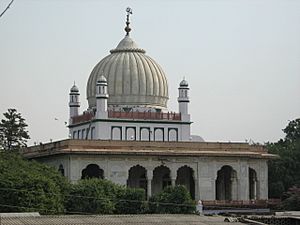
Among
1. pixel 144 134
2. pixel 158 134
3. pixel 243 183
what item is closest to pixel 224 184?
pixel 243 183

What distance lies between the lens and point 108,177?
2158 inches

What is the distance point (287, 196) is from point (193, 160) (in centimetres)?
667

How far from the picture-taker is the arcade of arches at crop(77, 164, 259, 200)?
57.2 metres

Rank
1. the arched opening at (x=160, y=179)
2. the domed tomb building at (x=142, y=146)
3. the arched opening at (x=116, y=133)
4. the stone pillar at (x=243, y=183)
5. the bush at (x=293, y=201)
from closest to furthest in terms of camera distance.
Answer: the bush at (x=293, y=201) → the domed tomb building at (x=142, y=146) → the stone pillar at (x=243, y=183) → the arched opening at (x=160, y=179) → the arched opening at (x=116, y=133)

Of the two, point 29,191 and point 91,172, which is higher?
point 91,172

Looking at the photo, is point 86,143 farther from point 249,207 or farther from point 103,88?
point 249,207

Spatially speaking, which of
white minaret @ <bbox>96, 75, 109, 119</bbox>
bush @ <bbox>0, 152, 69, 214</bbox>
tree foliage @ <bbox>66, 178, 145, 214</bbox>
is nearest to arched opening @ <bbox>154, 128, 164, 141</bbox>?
white minaret @ <bbox>96, 75, 109, 119</bbox>

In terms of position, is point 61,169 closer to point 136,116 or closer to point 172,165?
point 172,165

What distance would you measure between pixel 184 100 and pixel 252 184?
23.1ft

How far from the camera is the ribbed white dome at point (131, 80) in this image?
60.9m

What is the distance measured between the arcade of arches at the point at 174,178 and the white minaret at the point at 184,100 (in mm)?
3910

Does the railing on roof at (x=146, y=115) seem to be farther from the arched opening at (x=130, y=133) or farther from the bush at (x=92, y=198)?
the bush at (x=92, y=198)

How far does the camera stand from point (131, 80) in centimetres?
6094

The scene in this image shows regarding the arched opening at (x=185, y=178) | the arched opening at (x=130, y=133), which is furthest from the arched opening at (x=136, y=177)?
the arched opening at (x=130, y=133)
